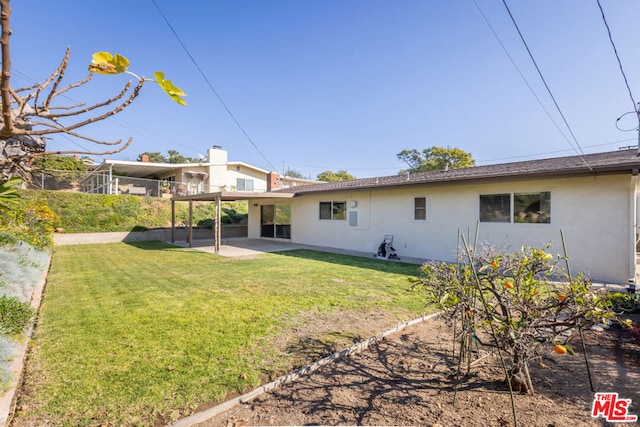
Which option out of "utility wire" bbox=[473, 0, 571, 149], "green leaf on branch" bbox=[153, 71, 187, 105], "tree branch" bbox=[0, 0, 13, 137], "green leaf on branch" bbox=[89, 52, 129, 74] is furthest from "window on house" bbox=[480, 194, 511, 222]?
"tree branch" bbox=[0, 0, 13, 137]

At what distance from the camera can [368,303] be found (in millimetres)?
5520

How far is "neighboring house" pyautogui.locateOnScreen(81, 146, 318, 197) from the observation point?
1931cm

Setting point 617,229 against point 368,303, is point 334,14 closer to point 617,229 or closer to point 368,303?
point 368,303

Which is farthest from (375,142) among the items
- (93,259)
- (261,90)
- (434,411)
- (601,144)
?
(434,411)

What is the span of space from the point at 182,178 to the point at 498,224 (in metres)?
22.4

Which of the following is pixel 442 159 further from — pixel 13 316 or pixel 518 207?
pixel 13 316

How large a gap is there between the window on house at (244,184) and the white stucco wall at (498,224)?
13733mm

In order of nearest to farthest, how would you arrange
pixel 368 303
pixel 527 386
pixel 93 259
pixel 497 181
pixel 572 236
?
pixel 527 386
pixel 368 303
pixel 572 236
pixel 497 181
pixel 93 259

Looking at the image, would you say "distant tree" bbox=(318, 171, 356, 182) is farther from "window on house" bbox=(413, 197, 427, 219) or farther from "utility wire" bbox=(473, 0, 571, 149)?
"utility wire" bbox=(473, 0, 571, 149)

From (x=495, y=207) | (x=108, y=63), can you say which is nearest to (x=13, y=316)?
(x=108, y=63)

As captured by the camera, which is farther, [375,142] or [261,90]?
[375,142]

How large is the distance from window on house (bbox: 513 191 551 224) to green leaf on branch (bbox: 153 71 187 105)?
32.6ft

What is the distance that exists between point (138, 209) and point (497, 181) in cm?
1794

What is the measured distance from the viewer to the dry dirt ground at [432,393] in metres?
2.42
